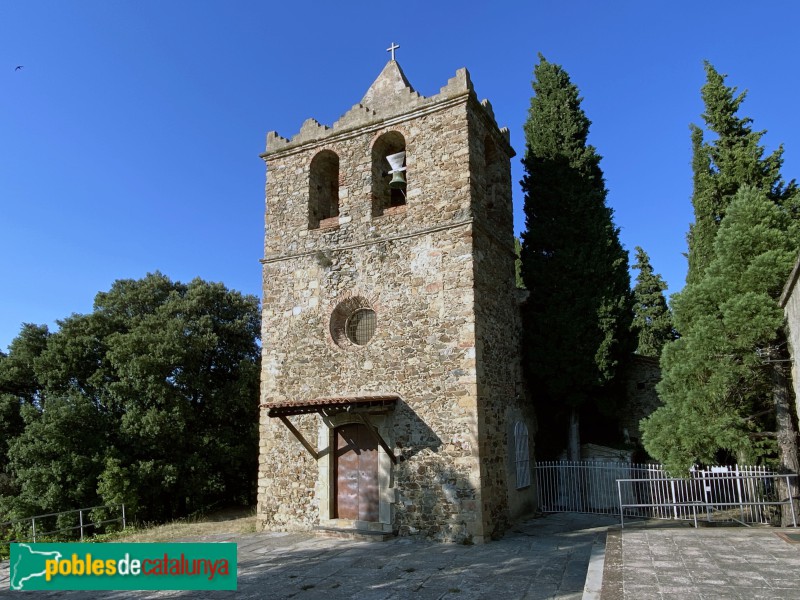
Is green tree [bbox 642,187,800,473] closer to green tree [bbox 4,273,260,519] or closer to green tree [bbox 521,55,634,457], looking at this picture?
green tree [bbox 521,55,634,457]

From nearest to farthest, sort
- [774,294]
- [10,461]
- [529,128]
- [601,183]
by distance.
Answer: [774,294]
[601,183]
[529,128]
[10,461]

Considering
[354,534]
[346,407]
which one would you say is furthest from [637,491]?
[346,407]

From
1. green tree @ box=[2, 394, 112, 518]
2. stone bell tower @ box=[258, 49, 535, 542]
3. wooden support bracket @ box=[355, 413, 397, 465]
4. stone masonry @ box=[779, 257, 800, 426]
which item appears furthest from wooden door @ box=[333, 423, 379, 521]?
green tree @ box=[2, 394, 112, 518]

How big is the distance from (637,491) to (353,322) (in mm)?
7786

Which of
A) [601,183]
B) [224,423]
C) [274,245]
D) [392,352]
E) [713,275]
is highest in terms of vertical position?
[601,183]

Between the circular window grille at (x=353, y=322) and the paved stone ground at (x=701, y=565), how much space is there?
6014 millimetres

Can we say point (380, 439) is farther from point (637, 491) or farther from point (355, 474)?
point (637, 491)

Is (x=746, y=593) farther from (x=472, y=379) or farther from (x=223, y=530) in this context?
(x=223, y=530)

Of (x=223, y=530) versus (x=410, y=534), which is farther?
(x=223, y=530)

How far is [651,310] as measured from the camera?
80.6ft

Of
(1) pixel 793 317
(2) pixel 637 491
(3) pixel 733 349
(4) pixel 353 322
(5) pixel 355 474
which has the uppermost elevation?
(4) pixel 353 322

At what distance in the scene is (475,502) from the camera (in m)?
10.2

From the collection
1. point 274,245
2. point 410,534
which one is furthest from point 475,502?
point 274,245

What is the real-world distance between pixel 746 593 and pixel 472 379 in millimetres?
5480
